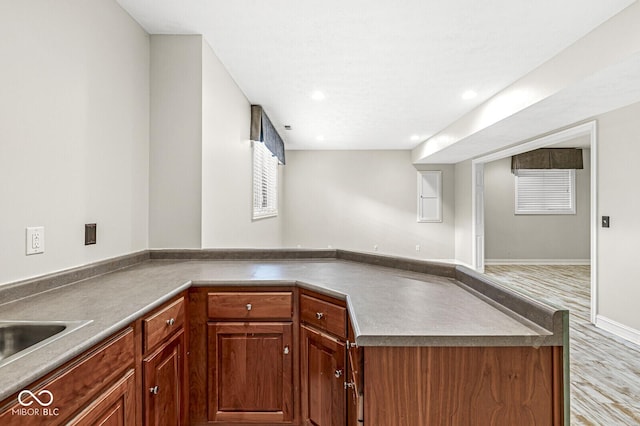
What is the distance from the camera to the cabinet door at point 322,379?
5.40ft

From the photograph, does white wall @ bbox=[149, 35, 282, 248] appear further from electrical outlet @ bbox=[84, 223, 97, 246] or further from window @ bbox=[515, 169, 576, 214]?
window @ bbox=[515, 169, 576, 214]

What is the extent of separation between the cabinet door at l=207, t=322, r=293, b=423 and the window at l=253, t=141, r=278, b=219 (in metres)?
2.60

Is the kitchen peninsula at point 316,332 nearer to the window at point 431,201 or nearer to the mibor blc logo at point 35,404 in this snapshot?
the mibor blc logo at point 35,404

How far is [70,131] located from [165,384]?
1301mm

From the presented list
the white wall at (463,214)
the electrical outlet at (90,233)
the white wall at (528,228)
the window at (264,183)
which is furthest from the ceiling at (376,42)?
the white wall at (528,228)

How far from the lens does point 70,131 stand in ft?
5.83

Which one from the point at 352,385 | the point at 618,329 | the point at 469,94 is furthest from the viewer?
the point at 469,94

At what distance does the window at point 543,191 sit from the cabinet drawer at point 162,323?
25.6 feet

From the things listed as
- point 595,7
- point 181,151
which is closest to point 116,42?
point 181,151

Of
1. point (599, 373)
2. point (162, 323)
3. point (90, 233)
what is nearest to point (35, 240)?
point (90, 233)

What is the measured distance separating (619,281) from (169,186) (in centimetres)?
414

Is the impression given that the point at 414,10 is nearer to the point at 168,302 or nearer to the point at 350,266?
the point at 350,266

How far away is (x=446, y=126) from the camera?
552 centimetres

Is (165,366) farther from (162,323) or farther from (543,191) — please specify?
(543,191)
